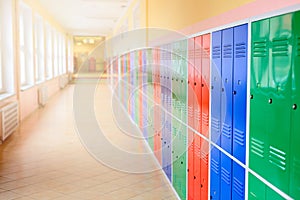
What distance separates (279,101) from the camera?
1.54 m

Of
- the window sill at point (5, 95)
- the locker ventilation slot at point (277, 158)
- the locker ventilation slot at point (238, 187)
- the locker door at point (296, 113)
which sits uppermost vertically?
the locker door at point (296, 113)

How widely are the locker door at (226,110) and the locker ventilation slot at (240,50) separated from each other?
9 cm

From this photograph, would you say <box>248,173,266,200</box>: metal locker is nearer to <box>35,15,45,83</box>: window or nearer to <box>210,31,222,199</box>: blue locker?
<box>210,31,222,199</box>: blue locker

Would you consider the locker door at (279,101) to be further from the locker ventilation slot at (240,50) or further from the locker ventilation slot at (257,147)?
the locker ventilation slot at (240,50)

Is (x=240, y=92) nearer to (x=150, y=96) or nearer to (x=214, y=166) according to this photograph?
(x=214, y=166)

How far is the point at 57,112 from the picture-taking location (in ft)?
31.3

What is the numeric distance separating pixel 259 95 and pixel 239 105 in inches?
10.2

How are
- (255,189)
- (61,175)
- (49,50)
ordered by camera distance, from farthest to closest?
1. (49,50)
2. (61,175)
3. (255,189)

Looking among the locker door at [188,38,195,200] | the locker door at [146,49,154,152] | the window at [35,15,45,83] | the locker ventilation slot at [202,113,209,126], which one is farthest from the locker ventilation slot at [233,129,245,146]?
the window at [35,15,45,83]

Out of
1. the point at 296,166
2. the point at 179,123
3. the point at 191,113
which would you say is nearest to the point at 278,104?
the point at 296,166

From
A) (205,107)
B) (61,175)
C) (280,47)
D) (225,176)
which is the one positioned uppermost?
(280,47)

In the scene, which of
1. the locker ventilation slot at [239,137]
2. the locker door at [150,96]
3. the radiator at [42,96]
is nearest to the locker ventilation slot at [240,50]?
the locker ventilation slot at [239,137]

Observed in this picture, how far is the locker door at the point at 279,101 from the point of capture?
1.48 meters

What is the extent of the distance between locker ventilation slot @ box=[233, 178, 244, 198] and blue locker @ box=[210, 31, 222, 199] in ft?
0.97
